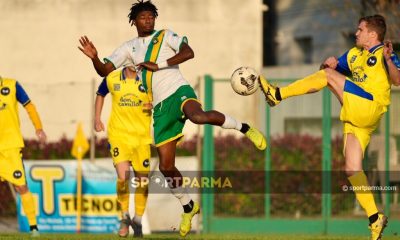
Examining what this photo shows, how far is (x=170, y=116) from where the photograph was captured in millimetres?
14711

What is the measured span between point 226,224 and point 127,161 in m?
6.00

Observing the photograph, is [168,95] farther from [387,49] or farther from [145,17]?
[387,49]

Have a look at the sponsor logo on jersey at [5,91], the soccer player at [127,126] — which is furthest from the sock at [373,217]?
the sponsor logo on jersey at [5,91]

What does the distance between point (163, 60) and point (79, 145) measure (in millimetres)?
8815

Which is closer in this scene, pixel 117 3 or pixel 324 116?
pixel 324 116

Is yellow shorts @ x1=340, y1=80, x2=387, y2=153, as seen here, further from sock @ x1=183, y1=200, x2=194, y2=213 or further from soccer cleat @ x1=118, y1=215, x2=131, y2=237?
soccer cleat @ x1=118, y1=215, x2=131, y2=237

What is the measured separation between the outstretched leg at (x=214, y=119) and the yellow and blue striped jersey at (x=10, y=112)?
12.4ft

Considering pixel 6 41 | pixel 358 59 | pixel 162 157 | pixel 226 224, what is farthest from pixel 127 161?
pixel 6 41

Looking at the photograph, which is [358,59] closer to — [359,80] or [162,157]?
[359,80]

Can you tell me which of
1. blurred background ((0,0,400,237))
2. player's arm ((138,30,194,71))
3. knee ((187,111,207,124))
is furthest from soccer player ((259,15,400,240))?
blurred background ((0,0,400,237))

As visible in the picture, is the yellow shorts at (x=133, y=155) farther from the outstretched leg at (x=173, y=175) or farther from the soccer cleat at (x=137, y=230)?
the outstretched leg at (x=173, y=175)

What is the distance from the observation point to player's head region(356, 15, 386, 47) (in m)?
14.2

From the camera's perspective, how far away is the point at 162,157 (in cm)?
1472

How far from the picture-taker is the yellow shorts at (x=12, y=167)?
56.2 feet
